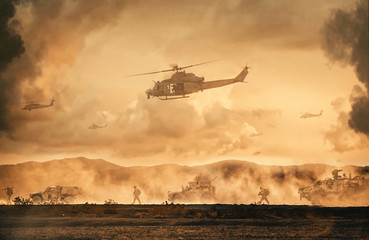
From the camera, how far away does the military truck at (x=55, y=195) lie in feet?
505

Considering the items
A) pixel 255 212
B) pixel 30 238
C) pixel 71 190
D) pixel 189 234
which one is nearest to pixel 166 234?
pixel 189 234

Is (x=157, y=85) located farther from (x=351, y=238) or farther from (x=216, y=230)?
(x=351, y=238)

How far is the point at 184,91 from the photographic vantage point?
9275cm

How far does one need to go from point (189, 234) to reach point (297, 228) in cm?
1154

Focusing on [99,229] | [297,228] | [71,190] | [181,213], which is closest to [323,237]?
[297,228]

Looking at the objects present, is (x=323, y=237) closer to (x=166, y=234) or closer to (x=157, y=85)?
(x=166, y=234)

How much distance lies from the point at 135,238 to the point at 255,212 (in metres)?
37.9

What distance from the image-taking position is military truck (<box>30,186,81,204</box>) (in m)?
154

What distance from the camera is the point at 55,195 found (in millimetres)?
162375

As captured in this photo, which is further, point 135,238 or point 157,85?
point 157,85

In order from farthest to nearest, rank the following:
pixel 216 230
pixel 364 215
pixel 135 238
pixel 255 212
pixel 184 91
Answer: pixel 184 91 < pixel 255 212 < pixel 364 215 < pixel 216 230 < pixel 135 238

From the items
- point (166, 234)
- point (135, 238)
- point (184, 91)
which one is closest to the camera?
point (135, 238)

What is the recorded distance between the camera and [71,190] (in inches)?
7121

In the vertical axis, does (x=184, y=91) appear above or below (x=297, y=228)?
above
